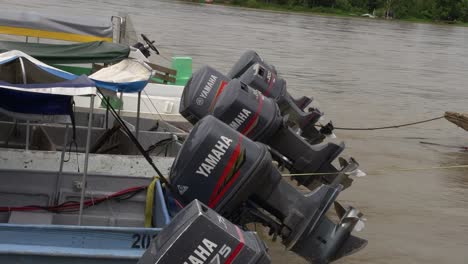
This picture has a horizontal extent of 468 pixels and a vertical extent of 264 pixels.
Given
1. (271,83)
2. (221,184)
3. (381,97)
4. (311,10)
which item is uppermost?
(271,83)

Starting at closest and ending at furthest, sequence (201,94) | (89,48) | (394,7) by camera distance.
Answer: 1. (201,94)
2. (89,48)
3. (394,7)

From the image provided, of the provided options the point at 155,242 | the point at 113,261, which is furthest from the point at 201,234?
the point at 113,261

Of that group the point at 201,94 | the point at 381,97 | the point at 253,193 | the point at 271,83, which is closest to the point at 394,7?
the point at 381,97

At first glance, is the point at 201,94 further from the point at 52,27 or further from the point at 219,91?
the point at 52,27

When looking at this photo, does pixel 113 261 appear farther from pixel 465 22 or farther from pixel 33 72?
pixel 465 22

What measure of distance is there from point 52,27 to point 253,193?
433cm

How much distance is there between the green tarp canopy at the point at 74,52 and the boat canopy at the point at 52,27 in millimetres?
1251

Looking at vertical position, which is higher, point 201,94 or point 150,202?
point 201,94

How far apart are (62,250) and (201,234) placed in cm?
104

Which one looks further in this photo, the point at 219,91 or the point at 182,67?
the point at 182,67

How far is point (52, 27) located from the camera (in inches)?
351

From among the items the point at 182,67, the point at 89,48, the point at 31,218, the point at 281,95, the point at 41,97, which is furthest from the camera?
the point at 182,67

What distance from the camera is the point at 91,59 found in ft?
23.2

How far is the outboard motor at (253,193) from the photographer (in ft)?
17.3
